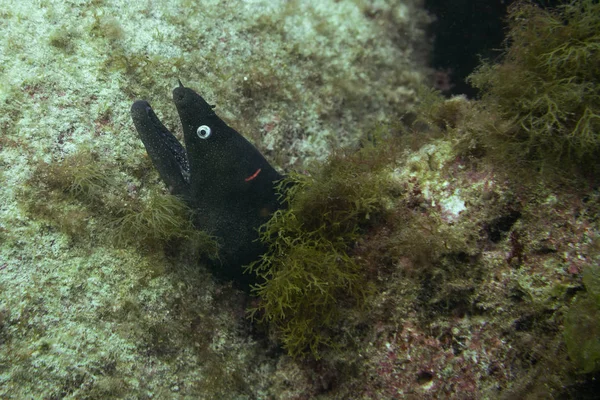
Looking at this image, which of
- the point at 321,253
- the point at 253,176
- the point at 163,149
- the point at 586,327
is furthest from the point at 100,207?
the point at 586,327

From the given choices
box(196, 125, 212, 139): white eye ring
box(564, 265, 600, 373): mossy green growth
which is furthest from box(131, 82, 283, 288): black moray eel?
box(564, 265, 600, 373): mossy green growth

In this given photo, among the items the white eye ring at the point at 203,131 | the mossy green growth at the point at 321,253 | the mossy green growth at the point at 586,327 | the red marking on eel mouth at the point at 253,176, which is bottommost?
the mossy green growth at the point at 586,327

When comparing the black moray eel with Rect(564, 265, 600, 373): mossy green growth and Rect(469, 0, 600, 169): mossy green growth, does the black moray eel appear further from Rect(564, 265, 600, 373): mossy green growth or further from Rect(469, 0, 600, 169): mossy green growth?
Rect(564, 265, 600, 373): mossy green growth

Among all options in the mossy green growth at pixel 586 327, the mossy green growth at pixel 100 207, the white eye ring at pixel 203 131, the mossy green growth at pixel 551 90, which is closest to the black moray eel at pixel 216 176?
the white eye ring at pixel 203 131

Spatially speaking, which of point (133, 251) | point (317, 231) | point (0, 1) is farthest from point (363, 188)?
point (0, 1)

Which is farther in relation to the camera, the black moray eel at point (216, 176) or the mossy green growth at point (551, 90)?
the black moray eel at point (216, 176)

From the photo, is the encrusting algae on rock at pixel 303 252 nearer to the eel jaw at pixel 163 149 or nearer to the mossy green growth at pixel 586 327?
the mossy green growth at pixel 586 327

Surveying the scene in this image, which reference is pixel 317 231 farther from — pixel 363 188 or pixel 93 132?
pixel 93 132

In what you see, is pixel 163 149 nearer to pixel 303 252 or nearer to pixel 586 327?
pixel 303 252
